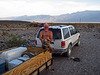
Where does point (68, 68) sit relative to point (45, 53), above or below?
below

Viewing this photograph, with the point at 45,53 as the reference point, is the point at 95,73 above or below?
below

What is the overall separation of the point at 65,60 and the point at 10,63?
3.71m

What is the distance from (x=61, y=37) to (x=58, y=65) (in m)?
1.50

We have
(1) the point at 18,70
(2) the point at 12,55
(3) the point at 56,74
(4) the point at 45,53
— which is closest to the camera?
(1) the point at 18,70

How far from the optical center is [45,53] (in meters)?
4.53

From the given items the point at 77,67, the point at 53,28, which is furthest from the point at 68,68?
the point at 53,28

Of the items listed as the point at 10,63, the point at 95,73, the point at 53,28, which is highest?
the point at 53,28

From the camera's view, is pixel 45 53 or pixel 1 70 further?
pixel 45 53

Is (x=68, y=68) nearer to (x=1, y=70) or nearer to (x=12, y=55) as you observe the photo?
(x=12, y=55)

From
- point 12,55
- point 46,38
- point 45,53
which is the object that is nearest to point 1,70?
point 12,55

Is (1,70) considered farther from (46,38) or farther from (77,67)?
(77,67)

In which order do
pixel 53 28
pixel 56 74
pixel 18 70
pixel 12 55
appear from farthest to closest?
pixel 53 28, pixel 56 74, pixel 12 55, pixel 18 70

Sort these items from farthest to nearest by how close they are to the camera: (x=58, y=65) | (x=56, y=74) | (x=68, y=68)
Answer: (x=58, y=65)
(x=68, y=68)
(x=56, y=74)

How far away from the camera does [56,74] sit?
16.3 ft
